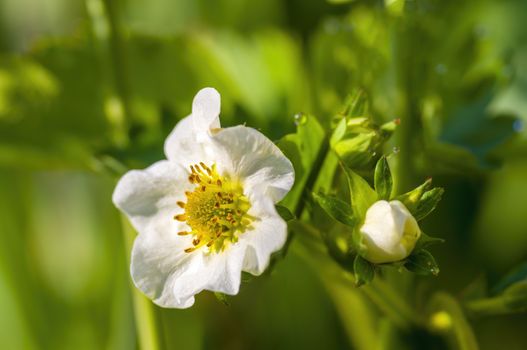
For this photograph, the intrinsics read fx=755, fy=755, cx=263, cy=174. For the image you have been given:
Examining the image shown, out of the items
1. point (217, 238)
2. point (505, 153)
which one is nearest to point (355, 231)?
point (217, 238)

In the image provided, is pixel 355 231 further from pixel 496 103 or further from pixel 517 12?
pixel 517 12

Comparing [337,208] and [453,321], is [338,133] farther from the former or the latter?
[453,321]

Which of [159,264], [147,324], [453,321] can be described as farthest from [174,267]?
[453,321]

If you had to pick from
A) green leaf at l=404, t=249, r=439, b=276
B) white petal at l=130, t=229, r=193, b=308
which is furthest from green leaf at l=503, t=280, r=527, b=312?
white petal at l=130, t=229, r=193, b=308

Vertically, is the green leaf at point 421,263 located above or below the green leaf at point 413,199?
below

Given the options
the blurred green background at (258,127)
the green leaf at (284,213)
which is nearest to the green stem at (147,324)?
the blurred green background at (258,127)

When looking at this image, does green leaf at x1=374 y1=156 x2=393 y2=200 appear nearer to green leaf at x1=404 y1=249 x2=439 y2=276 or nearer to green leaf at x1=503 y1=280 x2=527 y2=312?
green leaf at x1=404 y1=249 x2=439 y2=276

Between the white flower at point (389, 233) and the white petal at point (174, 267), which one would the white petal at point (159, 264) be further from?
the white flower at point (389, 233)
